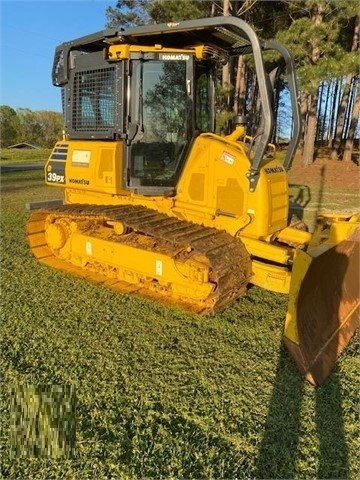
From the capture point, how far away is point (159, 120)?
192 inches

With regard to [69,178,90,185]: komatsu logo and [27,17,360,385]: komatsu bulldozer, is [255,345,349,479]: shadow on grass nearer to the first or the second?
[27,17,360,385]: komatsu bulldozer

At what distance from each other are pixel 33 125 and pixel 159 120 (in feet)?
215

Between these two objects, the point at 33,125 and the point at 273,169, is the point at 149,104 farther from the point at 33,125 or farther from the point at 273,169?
the point at 33,125

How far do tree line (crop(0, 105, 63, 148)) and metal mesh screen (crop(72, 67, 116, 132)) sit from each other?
6006cm

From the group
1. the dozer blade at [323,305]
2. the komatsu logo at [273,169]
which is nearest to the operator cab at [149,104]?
the komatsu logo at [273,169]

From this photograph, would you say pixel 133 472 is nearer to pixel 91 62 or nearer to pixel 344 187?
pixel 91 62

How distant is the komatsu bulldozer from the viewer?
409 centimetres

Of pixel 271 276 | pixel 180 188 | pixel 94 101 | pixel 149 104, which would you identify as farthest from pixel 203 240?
pixel 94 101

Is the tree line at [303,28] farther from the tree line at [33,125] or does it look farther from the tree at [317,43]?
the tree line at [33,125]

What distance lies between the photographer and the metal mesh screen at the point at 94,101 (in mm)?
5043

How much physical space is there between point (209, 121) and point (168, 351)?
322cm

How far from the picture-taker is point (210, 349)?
368 centimetres

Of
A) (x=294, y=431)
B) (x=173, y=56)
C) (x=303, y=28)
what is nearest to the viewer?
(x=294, y=431)

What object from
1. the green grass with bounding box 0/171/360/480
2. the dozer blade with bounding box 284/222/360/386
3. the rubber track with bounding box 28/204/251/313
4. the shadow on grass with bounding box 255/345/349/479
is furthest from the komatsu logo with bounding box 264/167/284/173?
the shadow on grass with bounding box 255/345/349/479
